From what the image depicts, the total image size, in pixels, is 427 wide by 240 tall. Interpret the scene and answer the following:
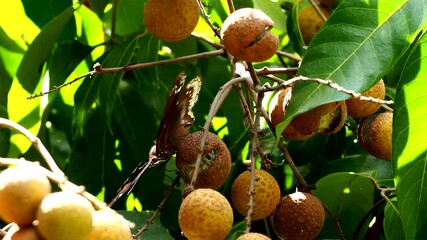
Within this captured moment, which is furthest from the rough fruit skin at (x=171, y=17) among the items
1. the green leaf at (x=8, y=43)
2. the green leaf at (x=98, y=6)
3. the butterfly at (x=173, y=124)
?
the green leaf at (x=8, y=43)

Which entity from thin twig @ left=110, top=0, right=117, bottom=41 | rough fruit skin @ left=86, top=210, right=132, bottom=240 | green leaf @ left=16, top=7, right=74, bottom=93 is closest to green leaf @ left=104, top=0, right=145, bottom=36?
thin twig @ left=110, top=0, right=117, bottom=41

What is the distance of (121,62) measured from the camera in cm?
138

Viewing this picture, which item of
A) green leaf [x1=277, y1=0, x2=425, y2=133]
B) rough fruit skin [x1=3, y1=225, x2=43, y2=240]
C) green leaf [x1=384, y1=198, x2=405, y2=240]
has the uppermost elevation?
rough fruit skin [x1=3, y1=225, x2=43, y2=240]

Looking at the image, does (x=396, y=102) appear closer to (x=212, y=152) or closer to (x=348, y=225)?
(x=212, y=152)

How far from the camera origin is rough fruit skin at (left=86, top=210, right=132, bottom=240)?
0.63 meters

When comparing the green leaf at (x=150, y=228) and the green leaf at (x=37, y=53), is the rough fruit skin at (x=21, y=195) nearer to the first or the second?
the green leaf at (x=150, y=228)

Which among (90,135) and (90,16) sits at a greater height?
(90,16)

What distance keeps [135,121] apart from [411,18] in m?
0.66

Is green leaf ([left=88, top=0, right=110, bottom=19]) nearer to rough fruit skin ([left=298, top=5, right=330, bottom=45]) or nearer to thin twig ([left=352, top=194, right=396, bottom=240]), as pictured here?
rough fruit skin ([left=298, top=5, right=330, bottom=45])

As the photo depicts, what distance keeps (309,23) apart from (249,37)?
472 mm

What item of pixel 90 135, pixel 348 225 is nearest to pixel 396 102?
pixel 348 225

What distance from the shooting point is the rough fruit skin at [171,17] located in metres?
1.09

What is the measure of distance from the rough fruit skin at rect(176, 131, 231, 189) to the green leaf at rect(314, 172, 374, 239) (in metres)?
0.30

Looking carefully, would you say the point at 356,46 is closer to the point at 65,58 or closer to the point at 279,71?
the point at 279,71
